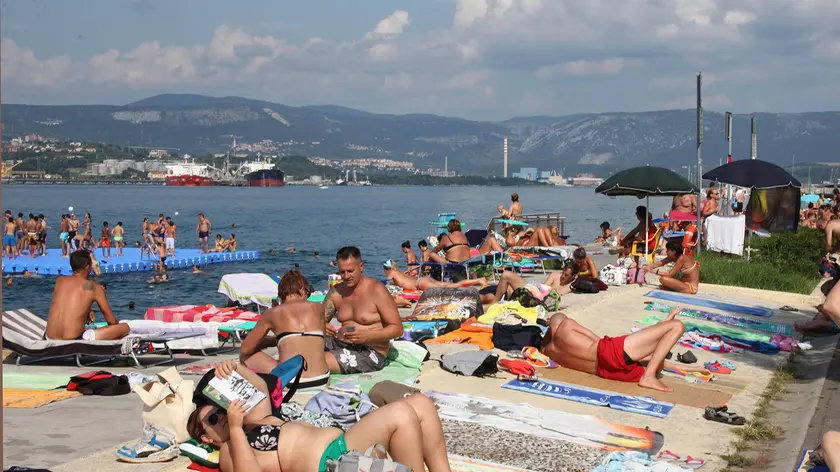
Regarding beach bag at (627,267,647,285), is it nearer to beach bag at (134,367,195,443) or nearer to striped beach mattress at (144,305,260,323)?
striped beach mattress at (144,305,260,323)

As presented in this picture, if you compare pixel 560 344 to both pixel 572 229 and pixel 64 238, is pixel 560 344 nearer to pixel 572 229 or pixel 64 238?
pixel 64 238

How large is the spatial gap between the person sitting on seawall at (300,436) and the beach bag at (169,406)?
0.57 m

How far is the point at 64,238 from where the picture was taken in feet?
95.0

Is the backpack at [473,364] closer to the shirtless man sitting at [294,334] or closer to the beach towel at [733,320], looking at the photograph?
the shirtless man sitting at [294,334]

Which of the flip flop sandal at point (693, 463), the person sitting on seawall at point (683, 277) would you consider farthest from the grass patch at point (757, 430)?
the person sitting on seawall at point (683, 277)

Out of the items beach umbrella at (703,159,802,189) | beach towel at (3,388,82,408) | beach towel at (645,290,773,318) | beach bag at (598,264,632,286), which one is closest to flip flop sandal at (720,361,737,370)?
beach towel at (645,290,773,318)

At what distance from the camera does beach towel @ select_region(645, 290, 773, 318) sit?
1169cm

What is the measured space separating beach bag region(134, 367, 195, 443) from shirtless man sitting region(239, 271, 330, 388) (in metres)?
1.21

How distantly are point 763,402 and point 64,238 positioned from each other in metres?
26.2

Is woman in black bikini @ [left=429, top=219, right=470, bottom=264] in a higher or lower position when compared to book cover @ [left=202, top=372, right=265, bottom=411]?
lower

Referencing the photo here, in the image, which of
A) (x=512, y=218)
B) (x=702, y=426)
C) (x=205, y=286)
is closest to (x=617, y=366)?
(x=702, y=426)

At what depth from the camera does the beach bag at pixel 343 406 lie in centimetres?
520

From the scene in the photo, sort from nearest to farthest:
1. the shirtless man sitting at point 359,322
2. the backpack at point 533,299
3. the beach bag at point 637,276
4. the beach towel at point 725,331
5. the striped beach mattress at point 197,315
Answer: the shirtless man sitting at point 359,322
the beach towel at point 725,331
the backpack at point 533,299
the striped beach mattress at point 197,315
the beach bag at point 637,276

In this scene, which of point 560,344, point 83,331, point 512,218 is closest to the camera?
point 560,344
